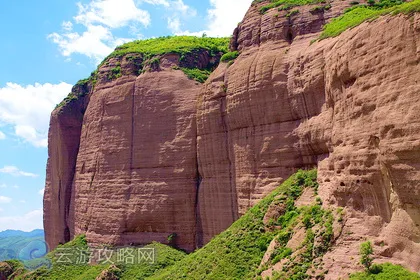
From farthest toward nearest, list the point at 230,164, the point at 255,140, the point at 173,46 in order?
the point at 173,46 < the point at 230,164 < the point at 255,140

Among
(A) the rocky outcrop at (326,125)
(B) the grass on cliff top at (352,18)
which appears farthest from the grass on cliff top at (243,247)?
(B) the grass on cliff top at (352,18)

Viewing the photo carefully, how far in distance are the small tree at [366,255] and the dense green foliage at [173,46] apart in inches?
1068

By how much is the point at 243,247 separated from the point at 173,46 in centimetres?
2294

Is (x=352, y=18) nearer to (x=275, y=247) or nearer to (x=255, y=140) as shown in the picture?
(x=255, y=140)

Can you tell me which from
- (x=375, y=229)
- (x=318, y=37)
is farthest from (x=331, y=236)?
(x=318, y=37)

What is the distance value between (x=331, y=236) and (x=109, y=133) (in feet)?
81.8

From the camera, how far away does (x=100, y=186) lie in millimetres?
39188

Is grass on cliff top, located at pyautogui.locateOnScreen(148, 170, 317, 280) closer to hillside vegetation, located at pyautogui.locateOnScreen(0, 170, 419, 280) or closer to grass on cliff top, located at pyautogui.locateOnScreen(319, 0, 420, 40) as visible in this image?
hillside vegetation, located at pyautogui.locateOnScreen(0, 170, 419, 280)

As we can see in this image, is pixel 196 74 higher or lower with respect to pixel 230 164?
higher

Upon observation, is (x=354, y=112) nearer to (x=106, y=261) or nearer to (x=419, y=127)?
(x=419, y=127)

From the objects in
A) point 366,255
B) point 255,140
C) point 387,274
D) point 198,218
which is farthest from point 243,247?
point 198,218

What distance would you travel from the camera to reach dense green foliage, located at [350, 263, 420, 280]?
15.8m

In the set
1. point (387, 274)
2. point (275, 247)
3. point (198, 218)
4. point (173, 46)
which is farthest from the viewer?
point (173, 46)

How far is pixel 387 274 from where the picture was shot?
1625 cm
